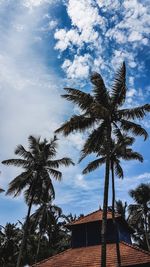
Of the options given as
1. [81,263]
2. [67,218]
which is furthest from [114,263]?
[67,218]

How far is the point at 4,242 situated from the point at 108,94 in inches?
1495

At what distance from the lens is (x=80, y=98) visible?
16.4 metres

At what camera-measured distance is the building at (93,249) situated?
55.8 feet

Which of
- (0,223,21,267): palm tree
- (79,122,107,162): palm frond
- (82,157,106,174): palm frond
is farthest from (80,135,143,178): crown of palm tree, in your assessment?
(0,223,21,267): palm tree

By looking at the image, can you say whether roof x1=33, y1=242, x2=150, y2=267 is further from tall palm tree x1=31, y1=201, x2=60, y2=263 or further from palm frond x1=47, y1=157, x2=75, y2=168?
tall palm tree x1=31, y1=201, x2=60, y2=263

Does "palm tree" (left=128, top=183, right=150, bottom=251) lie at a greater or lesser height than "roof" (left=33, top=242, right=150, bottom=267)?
greater

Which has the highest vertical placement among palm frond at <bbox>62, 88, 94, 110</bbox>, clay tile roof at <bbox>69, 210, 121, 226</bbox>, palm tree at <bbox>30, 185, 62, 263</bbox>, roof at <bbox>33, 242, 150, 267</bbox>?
palm frond at <bbox>62, 88, 94, 110</bbox>

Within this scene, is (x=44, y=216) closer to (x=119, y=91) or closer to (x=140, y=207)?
(x=140, y=207)

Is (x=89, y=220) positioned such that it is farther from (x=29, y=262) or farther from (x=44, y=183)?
(x=29, y=262)

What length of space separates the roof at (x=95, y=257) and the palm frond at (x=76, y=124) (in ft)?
27.7

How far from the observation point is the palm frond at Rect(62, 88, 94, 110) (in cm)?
1623

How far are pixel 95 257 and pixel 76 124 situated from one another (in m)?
9.01

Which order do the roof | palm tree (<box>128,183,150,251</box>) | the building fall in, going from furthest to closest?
palm tree (<box>128,183,150,251</box>)
the building
the roof

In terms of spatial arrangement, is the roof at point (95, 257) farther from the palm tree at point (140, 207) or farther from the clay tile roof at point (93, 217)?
the palm tree at point (140, 207)
